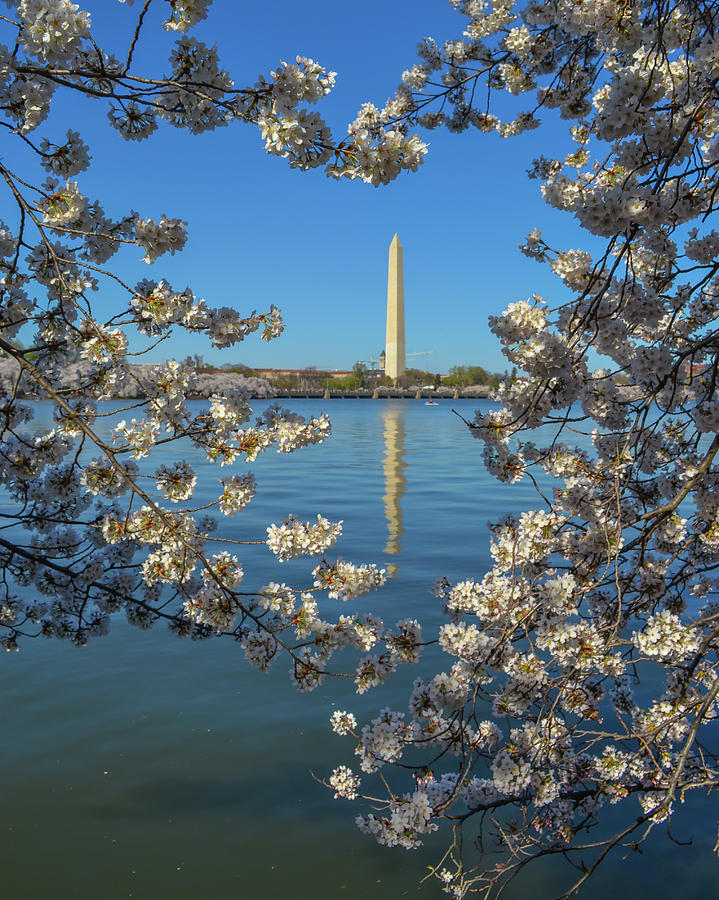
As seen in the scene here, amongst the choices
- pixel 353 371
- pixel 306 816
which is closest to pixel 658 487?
pixel 306 816

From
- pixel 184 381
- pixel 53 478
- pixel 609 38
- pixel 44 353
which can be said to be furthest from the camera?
pixel 53 478

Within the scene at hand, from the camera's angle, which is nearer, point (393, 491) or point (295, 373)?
point (393, 491)

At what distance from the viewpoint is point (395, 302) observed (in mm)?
90500

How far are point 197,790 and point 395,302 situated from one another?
87.7 metres

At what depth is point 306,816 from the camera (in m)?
4.97

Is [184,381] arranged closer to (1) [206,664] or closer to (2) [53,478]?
(2) [53,478]

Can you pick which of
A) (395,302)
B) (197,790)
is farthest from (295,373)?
(197,790)

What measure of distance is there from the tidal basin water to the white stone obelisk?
268 feet

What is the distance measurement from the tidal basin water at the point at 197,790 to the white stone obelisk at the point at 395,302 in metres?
81.7

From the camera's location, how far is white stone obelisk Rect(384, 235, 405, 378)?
8789 centimetres

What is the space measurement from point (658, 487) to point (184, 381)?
2.74 metres

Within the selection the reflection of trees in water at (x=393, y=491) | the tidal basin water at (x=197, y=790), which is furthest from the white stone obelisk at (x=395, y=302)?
the tidal basin water at (x=197, y=790)

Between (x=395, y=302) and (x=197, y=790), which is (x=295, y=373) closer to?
(x=395, y=302)

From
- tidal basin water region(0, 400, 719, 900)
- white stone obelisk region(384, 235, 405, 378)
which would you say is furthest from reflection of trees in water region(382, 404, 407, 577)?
white stone obelisk region(384, 235, 405, 378)
